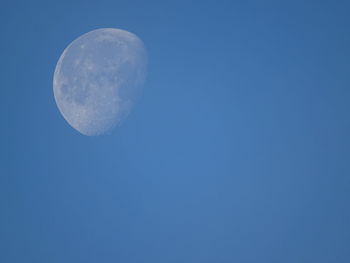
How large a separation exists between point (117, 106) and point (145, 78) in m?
0.35

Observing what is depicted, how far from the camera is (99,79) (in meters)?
2.06

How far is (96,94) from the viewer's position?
2061 millimetres

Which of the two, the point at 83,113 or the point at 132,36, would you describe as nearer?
the point at 83,113

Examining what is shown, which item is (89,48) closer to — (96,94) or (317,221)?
(96,94)

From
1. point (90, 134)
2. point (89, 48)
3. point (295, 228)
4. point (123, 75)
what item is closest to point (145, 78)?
point (123, 75)

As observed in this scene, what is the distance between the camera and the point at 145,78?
7.29 feet

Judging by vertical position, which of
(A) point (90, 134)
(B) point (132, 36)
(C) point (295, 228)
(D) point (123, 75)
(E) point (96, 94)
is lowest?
(C) point (295, 228)

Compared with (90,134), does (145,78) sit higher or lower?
higher

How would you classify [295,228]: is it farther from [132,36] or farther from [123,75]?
[132,36]

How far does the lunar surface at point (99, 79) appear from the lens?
2.06 metres

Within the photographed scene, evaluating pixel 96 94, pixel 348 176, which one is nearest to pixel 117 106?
pixel 96 94

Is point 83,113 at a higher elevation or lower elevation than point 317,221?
higher

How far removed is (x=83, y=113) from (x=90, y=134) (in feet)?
0.64

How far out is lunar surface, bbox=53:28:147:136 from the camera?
6.75 ft
